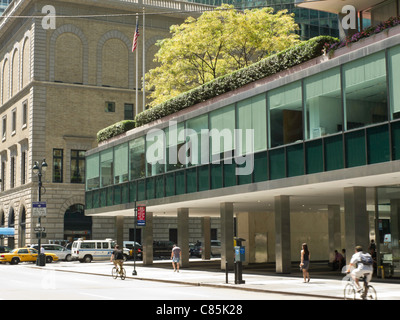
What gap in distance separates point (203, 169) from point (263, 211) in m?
12.2

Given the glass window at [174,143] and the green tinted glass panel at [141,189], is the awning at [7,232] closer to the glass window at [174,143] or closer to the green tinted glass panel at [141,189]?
the green tinted glass panel at [141,189]

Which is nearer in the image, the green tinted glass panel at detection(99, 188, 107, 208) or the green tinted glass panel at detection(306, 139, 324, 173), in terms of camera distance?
the green tinted glass panel at detection(306, 139, 324, 173)

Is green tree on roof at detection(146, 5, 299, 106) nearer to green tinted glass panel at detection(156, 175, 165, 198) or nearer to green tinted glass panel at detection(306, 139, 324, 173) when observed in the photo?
green tinted glass panel at detection(156, 175, 165, 198)

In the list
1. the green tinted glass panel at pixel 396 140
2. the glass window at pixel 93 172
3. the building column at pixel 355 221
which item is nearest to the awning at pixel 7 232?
the glass window at pixel 93 172

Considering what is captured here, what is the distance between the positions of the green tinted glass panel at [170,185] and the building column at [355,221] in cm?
1305

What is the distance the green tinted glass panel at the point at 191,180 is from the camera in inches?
1403

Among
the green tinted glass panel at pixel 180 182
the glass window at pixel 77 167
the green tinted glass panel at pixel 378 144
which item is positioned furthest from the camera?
the glass window at pixel 77 167

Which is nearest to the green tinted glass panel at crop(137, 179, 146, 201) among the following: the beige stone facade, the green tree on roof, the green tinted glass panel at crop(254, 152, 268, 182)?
the green tree on roof

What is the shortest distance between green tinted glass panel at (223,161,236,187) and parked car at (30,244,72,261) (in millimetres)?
27174

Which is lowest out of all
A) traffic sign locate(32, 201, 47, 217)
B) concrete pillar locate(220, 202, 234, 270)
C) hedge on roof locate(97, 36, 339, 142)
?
concrete pillar locate(220, 202, 234, 270)

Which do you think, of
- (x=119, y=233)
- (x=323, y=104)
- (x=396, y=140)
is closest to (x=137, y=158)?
(x=119, y=233)

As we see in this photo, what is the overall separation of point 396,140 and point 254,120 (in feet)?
30.5

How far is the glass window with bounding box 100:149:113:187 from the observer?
4647 centimetres
